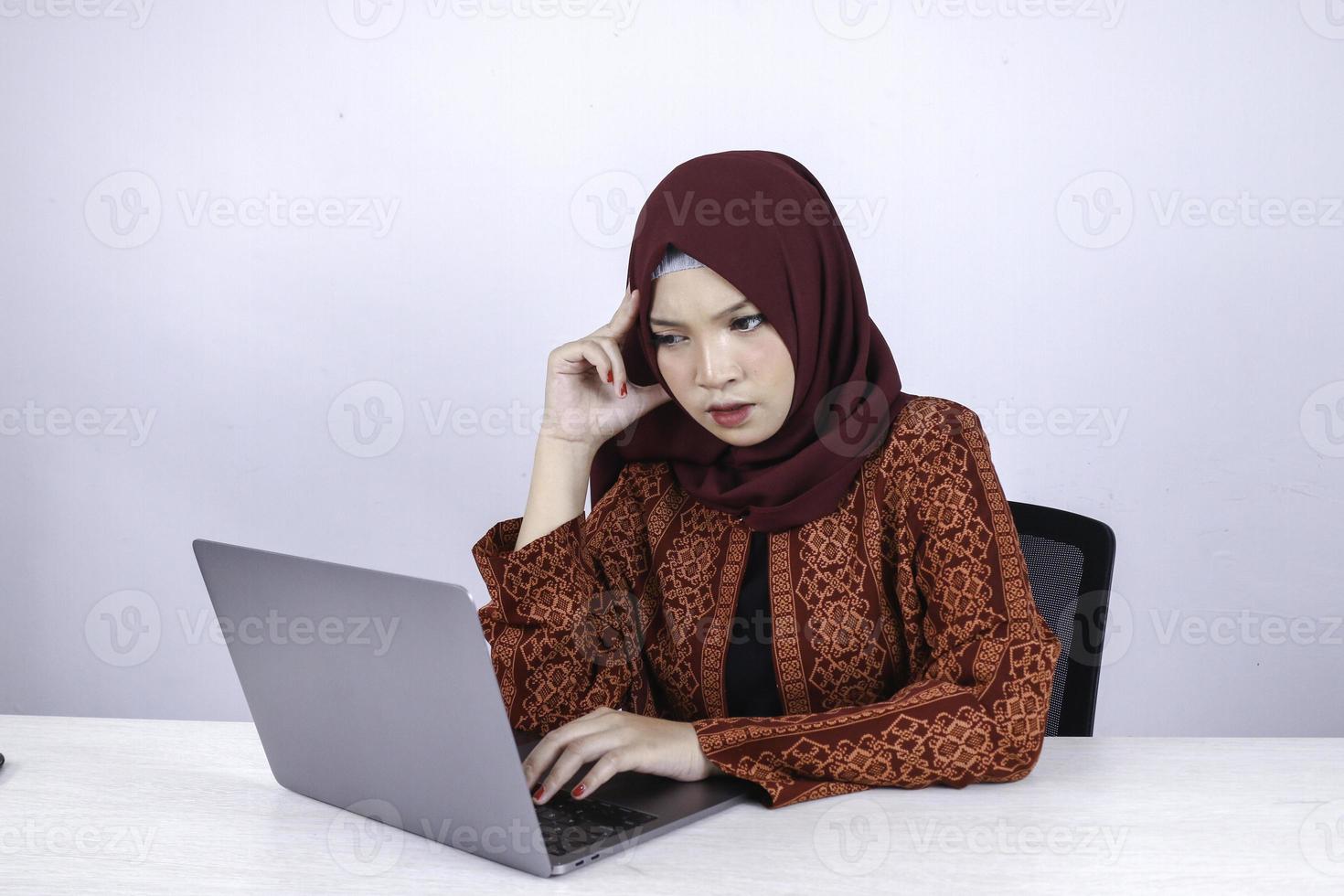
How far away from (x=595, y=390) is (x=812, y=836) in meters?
0.63

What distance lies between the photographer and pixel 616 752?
3.52 ft

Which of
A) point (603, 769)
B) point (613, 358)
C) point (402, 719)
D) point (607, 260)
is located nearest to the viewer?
point (402, 719)

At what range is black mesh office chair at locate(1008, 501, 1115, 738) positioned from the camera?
1.42 m

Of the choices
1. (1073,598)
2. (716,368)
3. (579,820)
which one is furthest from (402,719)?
(1073,598)

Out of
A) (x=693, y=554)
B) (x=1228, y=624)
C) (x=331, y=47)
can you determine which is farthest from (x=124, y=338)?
(x=1228, y=624)

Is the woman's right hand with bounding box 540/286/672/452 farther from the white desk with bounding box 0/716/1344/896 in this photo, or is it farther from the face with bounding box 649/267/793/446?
the white desk with bounding box 0/716/1344/896

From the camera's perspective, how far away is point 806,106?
7.49ft

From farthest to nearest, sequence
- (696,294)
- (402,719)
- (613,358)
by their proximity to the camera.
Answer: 1. (613,358)
2. (696,294)
3. (402,719)

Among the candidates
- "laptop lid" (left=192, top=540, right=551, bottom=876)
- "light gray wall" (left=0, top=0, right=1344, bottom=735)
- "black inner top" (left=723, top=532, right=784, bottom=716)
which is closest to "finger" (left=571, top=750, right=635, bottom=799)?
"laptop lid" (left=192, top=540, right=551, bottom=876)

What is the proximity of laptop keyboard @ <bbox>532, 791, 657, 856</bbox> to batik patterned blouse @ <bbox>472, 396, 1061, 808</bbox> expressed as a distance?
0.35 feet

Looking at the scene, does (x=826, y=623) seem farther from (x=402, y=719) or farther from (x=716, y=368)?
(x=402, y=719)

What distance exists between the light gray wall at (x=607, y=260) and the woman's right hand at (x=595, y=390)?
0.91 m

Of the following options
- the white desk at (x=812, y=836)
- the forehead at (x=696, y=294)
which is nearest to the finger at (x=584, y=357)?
the forehead at (x=696, y=294)

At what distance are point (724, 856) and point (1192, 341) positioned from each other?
1.68 metres
